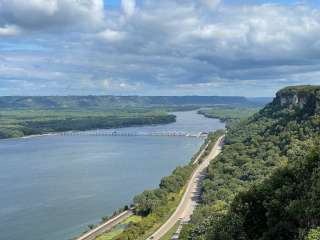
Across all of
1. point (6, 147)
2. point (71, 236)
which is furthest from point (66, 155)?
point (71, 236)

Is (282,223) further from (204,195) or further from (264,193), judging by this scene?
(204,195)

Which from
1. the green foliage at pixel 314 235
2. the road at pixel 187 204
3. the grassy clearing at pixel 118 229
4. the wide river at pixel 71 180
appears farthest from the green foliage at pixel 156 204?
the green foliage at pixel 314 235

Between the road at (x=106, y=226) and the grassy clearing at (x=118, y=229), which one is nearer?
the road at (x=106, y=226)

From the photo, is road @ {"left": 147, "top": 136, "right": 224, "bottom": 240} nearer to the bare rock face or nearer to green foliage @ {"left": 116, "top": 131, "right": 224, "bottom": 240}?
green foliage @ {"left": 116, "top": 131, "right": 224, "bottom": 240}

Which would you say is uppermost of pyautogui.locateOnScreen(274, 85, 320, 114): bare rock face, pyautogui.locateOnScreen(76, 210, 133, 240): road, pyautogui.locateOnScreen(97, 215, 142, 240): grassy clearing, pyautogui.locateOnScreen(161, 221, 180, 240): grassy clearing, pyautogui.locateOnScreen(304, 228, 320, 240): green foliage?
pyautogui.locateOnScreen(274, 85, 320, 114): bare rock face

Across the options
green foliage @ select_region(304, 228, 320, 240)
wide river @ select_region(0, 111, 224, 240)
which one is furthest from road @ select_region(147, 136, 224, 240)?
green foliage @ select_region(304, 228, 320, 240)

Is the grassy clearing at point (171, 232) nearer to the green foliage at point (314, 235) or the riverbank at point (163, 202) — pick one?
the riverbank at point (163, 202)

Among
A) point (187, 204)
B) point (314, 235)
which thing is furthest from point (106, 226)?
point (314, 235)
